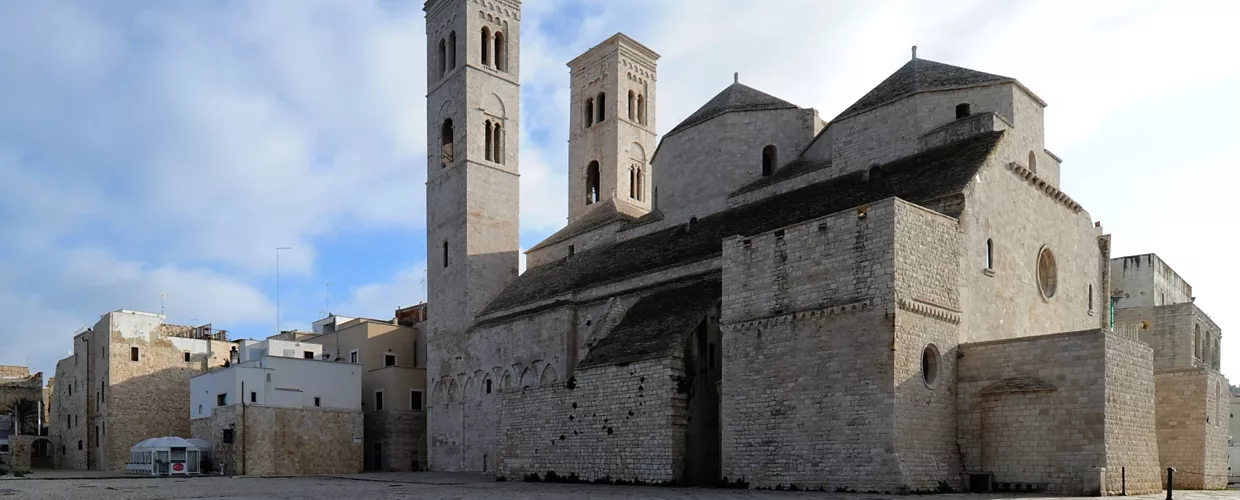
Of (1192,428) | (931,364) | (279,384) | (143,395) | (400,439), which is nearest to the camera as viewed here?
(931,364)

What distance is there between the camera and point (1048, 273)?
966 inches

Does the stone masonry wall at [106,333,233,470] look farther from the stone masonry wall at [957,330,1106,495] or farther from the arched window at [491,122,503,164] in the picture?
the stone masonry wall at [957,330,1106,495]

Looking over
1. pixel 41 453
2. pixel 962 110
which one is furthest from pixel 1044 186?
pixel 41 453

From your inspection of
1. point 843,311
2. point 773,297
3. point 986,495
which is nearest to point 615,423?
point 773,297

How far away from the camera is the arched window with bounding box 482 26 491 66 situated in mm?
40219

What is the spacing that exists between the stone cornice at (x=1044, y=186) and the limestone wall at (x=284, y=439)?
90.9ft

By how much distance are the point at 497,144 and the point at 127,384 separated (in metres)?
20.2

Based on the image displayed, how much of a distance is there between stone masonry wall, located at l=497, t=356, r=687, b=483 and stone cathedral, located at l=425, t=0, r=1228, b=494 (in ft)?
0.22

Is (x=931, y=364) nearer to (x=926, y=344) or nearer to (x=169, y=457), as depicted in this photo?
(x=926, y=344)

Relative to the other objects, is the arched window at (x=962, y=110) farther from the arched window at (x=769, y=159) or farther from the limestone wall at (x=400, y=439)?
the limestone wall at (x=400, y=439)

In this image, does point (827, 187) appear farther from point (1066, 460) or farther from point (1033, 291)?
point (1066, 460)

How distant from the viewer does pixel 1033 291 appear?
23391mm

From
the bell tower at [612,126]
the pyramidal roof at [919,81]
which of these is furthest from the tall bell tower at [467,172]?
the pyramidal roof at [919,81]

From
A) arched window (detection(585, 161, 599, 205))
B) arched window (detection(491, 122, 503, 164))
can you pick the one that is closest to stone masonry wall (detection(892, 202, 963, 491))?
arched window (detection(491, 122, 503, 164))
